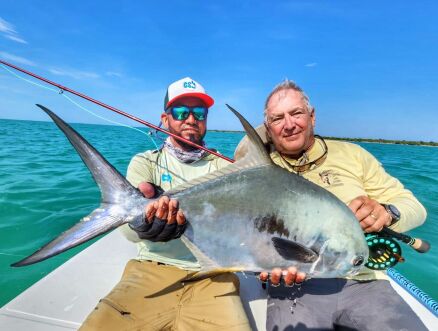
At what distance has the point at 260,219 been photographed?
1807mm

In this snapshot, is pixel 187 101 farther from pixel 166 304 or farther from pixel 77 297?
pixel 77 297

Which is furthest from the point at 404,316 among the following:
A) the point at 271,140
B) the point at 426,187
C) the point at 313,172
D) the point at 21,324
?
the point at 426,187

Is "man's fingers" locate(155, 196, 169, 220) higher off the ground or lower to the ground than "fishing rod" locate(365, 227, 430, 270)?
higher

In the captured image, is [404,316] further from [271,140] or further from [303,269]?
[271,140]

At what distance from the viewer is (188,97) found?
287 centimetres

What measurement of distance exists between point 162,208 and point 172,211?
0.07 meters

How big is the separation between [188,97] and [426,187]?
11583mm

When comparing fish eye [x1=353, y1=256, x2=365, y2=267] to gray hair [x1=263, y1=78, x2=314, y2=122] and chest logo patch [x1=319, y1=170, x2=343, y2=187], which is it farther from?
gray hair [x1=263, y1=78, x2=314, y2=122]

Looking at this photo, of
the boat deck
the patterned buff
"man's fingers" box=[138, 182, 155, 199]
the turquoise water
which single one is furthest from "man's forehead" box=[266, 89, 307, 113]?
the turquoise water

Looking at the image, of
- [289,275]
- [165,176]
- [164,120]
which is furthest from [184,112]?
[289,275]

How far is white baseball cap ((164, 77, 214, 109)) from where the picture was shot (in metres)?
2.84

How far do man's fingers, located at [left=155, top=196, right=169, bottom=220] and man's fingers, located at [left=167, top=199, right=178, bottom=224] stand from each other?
0.07ft

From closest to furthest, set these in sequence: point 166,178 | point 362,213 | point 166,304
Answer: point 362,213 → point 166,304 → point 166,178

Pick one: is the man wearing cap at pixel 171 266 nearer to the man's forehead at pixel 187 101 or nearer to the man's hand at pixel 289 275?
the man's forehead at pixel 187 101
